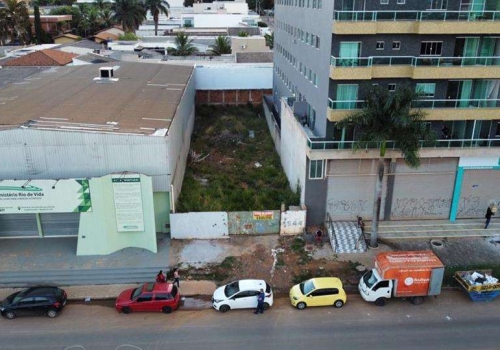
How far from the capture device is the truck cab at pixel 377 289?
72.7ft

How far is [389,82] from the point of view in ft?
89.9

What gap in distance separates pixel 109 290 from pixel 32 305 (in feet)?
12.5

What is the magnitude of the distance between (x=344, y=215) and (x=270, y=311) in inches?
388

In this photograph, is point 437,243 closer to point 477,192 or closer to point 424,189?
point 424,189

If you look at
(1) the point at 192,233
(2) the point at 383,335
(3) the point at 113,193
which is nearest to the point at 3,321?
(3) the point at 113,193

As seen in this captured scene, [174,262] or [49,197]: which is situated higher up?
[49,197]

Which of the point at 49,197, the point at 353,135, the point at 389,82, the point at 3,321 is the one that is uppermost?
the point at 389,82

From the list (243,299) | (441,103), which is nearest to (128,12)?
(441,103)

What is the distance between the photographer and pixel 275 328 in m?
21.0

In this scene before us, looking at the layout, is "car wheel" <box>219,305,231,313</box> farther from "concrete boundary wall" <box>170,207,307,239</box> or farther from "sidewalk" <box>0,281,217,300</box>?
"concrete boundary wall" <box>170,207,307,239</box>

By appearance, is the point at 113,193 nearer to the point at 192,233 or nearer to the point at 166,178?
the point at 166,178

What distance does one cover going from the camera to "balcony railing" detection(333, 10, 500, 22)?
25.8m

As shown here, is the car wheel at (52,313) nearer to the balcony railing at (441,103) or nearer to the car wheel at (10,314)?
the car wheel at (10,314)

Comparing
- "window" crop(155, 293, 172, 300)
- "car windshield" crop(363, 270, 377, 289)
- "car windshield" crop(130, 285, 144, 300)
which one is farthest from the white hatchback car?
"car windshield" crop(363, 270, 377, 289)
